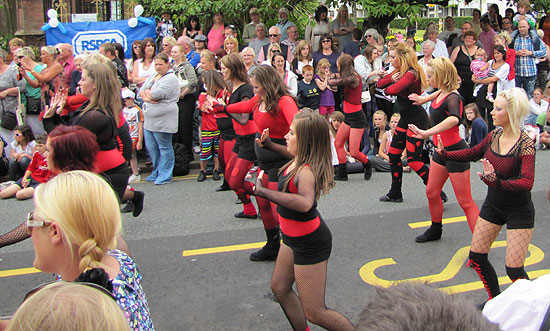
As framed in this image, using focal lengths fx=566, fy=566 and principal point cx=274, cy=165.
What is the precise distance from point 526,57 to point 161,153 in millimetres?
8411

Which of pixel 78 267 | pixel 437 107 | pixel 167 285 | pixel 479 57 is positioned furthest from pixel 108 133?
pixel 479 57

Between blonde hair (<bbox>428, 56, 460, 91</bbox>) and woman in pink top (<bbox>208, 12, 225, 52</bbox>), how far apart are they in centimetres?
735

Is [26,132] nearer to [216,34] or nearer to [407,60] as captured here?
[216,34]

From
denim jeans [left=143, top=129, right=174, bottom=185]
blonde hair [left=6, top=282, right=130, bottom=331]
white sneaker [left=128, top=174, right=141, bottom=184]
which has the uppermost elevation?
blonde hair [left=6, top=282, right=130, bottom=331]

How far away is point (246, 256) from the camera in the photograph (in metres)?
5.69

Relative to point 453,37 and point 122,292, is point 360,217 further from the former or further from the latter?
point 453,37

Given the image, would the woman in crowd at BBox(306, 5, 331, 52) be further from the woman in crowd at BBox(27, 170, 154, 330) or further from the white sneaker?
the woman in crowd at BBox(27, 170, 154, 330)

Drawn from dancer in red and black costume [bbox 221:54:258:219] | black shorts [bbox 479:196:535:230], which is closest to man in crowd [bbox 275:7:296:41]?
dancer in red and black costume [bbox 221:54:258:219]

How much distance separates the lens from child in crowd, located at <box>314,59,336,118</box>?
33.5 ft

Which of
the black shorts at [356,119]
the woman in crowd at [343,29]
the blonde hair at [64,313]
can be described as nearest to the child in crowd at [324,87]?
the black shorts at [356,119]

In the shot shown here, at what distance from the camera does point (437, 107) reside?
5.75 metres

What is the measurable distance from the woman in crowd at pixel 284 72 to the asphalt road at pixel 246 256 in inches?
94.8

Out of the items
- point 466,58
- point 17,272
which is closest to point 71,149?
point 17,272

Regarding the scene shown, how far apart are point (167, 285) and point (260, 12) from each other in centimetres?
973
